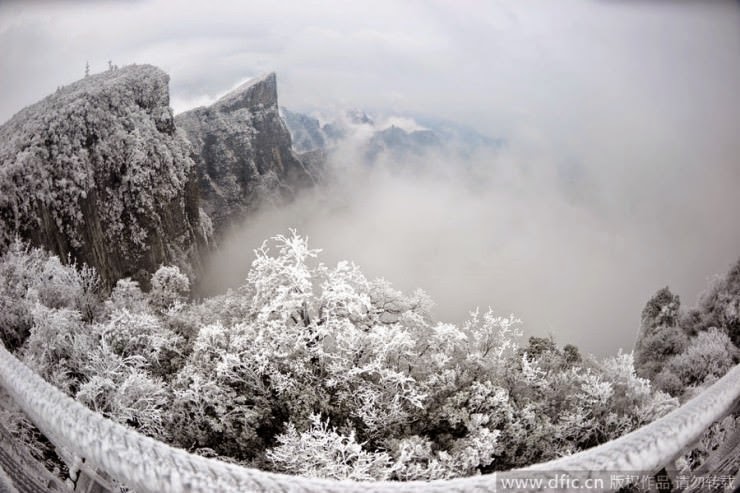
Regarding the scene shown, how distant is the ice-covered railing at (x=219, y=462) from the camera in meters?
1.10

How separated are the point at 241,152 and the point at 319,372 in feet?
6.10

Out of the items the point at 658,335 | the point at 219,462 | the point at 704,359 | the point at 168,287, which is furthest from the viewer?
the point at 658,335

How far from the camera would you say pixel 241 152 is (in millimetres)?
3422

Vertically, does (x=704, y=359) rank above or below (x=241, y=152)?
below

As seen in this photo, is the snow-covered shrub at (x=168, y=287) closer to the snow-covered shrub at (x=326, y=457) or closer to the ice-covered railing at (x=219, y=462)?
the snow-covered shrub at (x=326, y=457)

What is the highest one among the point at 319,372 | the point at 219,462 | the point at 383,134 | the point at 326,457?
the point at 383,134

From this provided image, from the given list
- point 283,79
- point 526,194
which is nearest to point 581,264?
point 526,194

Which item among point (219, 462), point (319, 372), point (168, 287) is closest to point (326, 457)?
point (319, 372)

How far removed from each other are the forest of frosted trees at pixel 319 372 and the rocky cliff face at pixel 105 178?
0.59ft

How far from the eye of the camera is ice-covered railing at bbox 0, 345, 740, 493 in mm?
1099

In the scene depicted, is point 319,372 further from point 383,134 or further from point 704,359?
point 704,359

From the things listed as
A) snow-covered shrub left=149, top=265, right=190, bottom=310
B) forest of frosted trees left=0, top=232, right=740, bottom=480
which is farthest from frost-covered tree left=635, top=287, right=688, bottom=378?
snow-covered shrub left=149, top=265, right=190, bottom=310

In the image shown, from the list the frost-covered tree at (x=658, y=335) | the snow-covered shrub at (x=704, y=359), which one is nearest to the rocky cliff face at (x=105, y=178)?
the frost-covered tree at (x=658, y=335)

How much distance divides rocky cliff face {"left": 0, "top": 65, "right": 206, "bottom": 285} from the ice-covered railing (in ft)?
5.53
